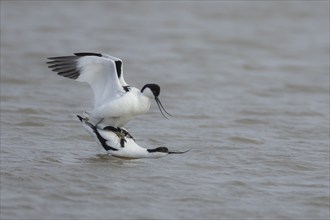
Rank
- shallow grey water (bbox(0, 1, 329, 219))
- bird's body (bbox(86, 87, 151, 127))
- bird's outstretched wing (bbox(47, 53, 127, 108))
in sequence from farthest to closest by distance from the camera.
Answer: bird's outstretched wing (bbox(47, 53, 127, 108))
bird's body (bbox(86, 87, 151, 127))
shallow grey water (bbox(0, 1, 329, 219))

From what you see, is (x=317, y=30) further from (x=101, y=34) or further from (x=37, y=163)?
(x=37, y=163)

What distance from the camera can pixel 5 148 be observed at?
30.8ft

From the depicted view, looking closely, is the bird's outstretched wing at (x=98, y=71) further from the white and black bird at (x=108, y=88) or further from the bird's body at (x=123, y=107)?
the bird's body at (x=123, y=107)

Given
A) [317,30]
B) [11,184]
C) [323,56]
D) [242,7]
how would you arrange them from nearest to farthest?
[11,184] < [323,56] < [317,30] < [242,7]

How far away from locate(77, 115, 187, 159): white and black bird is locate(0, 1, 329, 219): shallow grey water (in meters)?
0.09

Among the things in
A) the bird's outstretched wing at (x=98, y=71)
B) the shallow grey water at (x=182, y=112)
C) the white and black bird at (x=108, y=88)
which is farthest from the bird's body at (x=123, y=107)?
the shallow grey water at (x=182, y=112)

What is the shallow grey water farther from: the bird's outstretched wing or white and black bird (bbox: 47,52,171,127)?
the bird's outstretched wing

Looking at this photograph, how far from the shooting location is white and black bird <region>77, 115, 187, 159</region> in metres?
9.16

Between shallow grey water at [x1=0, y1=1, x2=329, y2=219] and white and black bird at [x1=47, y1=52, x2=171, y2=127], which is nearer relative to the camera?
shallow grey water at [x1=0, y1=1, x2=329, y2=219]

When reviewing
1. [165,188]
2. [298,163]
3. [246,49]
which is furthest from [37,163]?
[246,49]

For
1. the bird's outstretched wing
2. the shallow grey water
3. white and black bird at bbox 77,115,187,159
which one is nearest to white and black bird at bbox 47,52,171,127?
the bird's outstretched wing

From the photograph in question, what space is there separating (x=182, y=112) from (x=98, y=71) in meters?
2.61

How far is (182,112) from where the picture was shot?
11758 millimetres

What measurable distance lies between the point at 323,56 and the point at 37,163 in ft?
26.1
